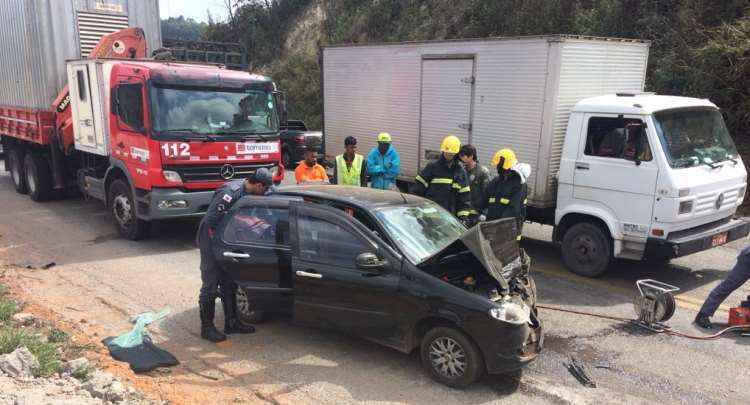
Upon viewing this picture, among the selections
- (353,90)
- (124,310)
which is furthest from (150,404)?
(353,90)

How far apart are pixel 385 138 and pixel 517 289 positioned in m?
3.93

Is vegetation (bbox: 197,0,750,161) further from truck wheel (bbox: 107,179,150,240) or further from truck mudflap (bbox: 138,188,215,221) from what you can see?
truck wheel (bbox: 107,179,150,240)

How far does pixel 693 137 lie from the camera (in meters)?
7.06

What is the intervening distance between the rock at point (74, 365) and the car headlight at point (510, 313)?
312cm

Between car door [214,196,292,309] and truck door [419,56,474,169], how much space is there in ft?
13.3

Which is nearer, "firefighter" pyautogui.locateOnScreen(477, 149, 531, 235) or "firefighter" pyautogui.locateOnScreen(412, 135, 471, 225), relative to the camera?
"firefighter" pyautogui.locateOnScreen(477, 149, 531, 235)

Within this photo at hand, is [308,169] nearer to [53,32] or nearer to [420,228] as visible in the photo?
[420,228]

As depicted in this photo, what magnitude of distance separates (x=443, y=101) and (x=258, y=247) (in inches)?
178

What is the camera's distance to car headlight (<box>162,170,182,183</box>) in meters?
8.64

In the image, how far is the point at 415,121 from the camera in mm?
9422

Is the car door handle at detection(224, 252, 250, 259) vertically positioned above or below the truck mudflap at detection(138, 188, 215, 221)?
above

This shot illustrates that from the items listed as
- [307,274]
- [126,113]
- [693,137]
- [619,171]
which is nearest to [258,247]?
[307,274]

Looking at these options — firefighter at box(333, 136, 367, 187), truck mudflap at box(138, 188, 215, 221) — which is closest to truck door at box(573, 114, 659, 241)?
firefighter at box(333, 136, 367, 187)

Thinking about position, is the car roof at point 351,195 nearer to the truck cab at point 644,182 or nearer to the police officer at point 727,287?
the truck cab at point 644,182
